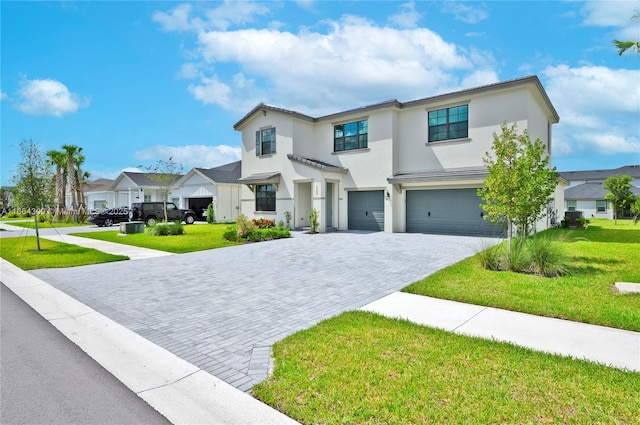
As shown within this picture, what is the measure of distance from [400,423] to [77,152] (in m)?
43.4

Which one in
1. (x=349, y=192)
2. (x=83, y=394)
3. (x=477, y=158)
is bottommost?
(x=83, y=394)

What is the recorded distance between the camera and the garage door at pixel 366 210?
20062 mm

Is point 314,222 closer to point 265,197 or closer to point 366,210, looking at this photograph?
point 366,210

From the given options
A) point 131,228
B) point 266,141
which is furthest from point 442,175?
point 131,228

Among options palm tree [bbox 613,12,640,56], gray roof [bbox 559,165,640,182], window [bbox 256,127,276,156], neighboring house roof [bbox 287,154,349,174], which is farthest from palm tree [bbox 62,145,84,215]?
gray roof [bbox 559,165,640,182]

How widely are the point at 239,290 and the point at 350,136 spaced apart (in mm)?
15732

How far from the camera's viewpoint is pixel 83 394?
3.54 metres

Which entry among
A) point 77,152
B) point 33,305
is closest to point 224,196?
point 77,152

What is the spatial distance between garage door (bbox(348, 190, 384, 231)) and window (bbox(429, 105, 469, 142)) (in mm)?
4361

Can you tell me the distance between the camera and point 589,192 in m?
45.4

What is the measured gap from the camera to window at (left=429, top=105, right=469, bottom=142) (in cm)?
1755

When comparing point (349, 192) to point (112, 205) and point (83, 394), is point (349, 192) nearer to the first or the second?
point (83, 394)

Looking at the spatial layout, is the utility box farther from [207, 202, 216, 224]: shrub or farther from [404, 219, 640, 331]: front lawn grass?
[404, 219, 640, 331]: front lawn grass

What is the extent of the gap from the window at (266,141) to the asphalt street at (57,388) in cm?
1935
